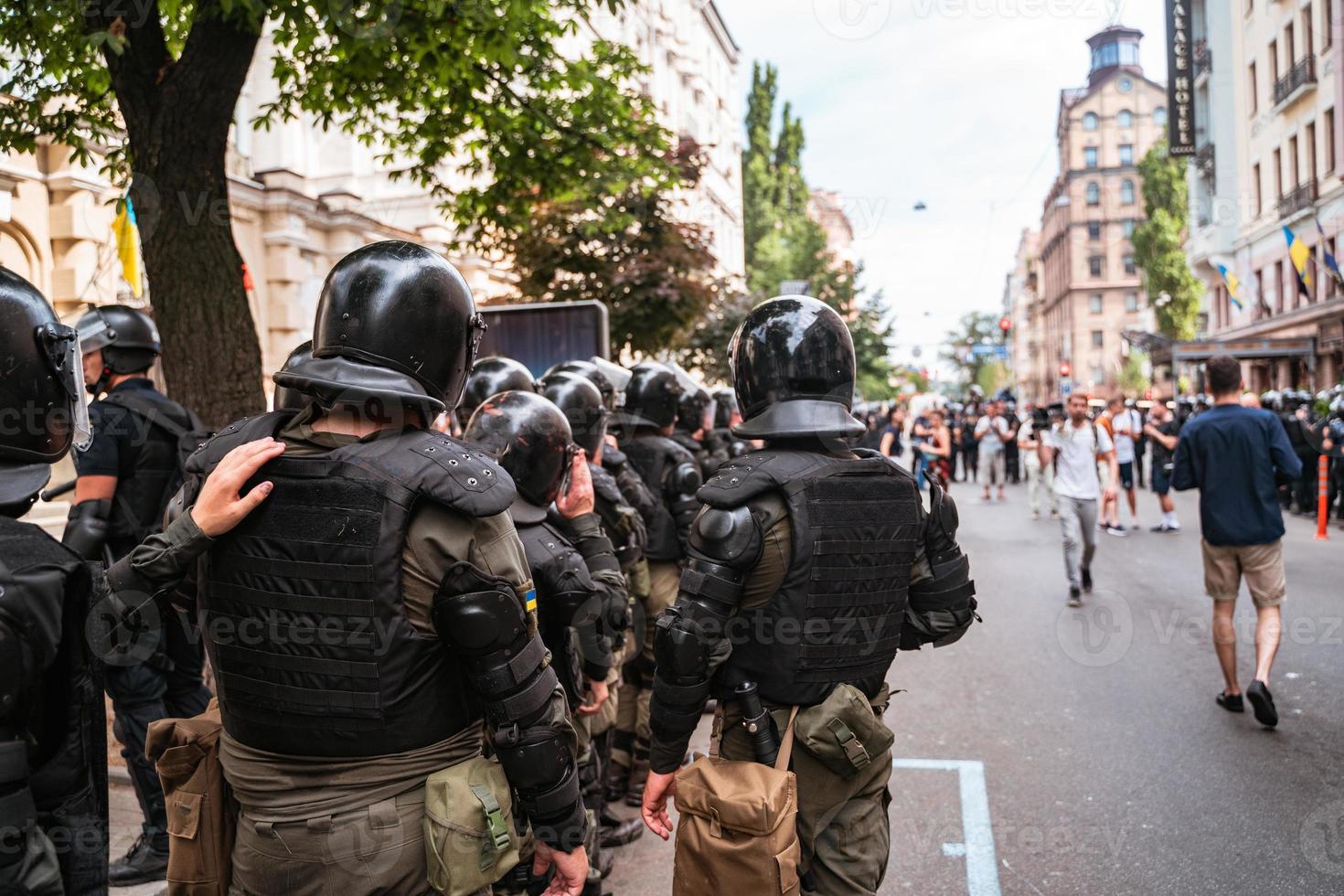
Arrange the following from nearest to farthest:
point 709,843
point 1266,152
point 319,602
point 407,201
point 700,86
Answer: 1. point 319,602
2. point 709,843
3. point 407,201
4. point 1266,152
5. point 700,86

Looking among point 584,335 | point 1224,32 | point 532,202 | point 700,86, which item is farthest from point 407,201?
point 1224,32

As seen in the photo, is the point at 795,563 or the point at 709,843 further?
the point at 795,563

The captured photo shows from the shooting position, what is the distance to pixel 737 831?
94.5 inches

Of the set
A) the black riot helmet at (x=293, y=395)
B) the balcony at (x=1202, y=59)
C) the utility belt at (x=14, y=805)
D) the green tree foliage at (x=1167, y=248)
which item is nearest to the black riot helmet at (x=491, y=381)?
the black riot helmet at (x=293, y=395)

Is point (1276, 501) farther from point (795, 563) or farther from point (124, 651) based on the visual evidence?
point (124, 651)

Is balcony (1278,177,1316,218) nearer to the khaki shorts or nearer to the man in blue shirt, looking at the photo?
the man in blue shirt

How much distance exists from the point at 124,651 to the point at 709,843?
4.63 feet

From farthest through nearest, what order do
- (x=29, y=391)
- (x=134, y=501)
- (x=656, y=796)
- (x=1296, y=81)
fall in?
(x=1296, y=81) → (x=134, y=501) → (x=656, y=796) → (x=29, y=391)

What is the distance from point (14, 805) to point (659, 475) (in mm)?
3954

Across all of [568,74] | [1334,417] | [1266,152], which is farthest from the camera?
[1266,152]

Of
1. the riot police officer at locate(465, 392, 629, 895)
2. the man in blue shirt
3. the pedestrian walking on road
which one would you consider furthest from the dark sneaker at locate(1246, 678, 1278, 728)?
the pedestrian walking on road

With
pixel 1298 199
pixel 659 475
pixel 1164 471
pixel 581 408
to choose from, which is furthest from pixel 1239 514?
pixel 1298 199

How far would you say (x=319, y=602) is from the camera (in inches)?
79.8

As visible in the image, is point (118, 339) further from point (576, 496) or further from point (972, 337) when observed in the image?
point (972, 337)
